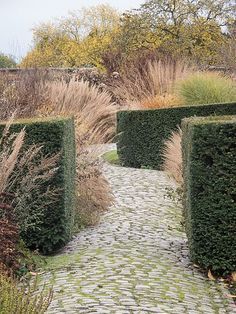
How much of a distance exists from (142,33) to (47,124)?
2300 centimetres

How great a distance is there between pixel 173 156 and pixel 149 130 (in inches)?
90.9

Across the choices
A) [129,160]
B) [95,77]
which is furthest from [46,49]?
[129,160]

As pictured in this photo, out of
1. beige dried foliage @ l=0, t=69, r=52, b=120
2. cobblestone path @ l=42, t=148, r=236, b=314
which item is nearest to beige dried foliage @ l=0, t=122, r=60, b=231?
cobblestone path @ l=42, t=148, r=236, b=314

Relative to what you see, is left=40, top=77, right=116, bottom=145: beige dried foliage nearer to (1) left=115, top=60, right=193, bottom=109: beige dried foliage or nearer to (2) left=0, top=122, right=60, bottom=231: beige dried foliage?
(1) left=115, top=60, right=193, bottom=109: beige dried foliage

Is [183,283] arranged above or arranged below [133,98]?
below

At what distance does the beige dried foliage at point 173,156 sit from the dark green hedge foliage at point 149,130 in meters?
0.32

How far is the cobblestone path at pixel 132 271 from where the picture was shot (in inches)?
222

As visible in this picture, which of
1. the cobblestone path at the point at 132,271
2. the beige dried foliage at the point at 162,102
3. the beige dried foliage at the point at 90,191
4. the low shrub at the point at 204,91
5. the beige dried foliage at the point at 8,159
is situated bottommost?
the cobblestone path at the point at 132,271

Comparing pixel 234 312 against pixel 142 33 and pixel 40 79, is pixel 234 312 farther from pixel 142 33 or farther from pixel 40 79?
pixel 142 33

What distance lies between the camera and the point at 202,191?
7020mm

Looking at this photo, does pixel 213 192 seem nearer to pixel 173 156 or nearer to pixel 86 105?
pixel 173 156

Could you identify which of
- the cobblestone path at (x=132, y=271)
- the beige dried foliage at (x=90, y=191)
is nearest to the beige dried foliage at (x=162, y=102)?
the cobblestone path at (x=132, y=271)

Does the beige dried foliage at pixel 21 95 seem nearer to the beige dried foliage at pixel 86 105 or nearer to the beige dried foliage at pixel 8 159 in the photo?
the beige dried foliage at pixel 86 105

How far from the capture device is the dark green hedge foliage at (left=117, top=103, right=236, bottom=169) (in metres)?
14.9
